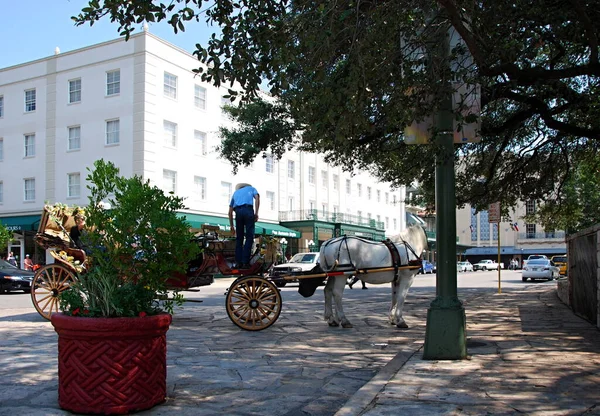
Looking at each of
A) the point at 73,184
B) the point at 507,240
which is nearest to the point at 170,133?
the point at 73,184

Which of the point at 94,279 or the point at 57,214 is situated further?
the point at 57,214

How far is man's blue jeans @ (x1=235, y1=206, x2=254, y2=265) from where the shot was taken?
10.9m

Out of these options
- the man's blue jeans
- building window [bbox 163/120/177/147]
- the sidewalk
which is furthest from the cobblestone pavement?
building window [bbox 163/120/177/147]

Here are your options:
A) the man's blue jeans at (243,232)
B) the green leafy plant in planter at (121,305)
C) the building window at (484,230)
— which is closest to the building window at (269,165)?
the man's blue jeans at (243,232)

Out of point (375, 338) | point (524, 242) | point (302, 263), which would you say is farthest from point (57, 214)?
point (524, 242)

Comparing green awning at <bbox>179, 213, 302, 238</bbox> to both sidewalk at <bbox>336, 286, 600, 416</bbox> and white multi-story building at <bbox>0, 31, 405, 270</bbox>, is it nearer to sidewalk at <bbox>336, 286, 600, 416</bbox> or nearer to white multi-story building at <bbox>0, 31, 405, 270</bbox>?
white multi-story building at <bbox>0, 31, 405, 270</bbox>

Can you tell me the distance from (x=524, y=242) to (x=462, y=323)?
9157cm

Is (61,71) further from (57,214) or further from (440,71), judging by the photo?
(440,71)

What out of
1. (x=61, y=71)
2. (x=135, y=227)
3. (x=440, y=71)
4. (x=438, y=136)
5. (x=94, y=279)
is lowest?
(x=94, y=279)

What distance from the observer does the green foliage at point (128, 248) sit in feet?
17.4

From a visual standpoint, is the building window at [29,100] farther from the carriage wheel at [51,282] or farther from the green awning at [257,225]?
the carriage wheel at [51,282]

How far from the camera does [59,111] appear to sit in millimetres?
36438

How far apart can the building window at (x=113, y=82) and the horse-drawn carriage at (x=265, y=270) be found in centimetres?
2471

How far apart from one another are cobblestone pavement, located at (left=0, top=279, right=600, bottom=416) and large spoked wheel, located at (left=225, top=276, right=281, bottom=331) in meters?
0.19
